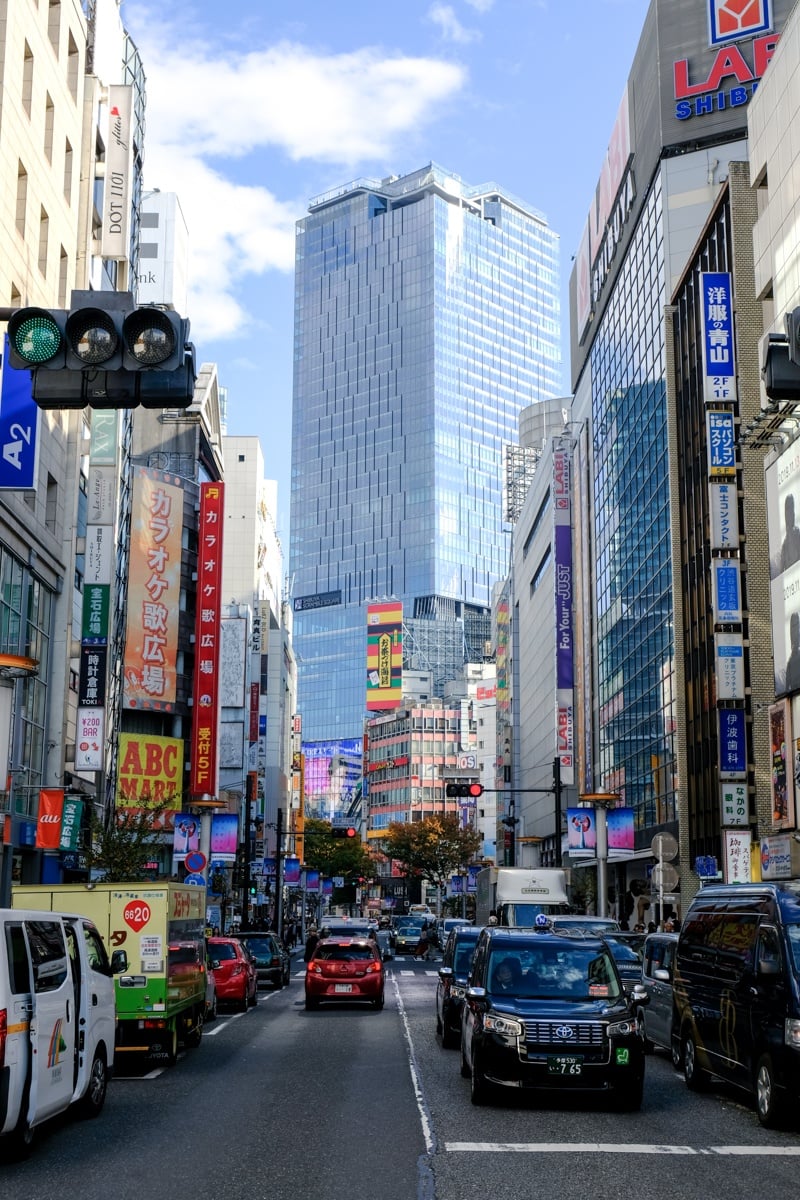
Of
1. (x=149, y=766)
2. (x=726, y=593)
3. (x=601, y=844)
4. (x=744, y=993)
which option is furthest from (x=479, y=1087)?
(x=149, y=766)

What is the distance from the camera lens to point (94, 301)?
9688mm

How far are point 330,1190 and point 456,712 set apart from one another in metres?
170

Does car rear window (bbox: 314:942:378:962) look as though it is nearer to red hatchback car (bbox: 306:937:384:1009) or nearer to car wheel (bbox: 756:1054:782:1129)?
red hatchback car (bbox: 306:937:384:1009)

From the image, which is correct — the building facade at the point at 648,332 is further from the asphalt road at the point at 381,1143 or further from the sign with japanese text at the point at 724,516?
the asphalt road at the point at 381,1143

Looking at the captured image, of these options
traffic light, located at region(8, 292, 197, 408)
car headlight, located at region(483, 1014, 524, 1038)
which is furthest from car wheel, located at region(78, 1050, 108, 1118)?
traffic light, located at region(8, 292, 197, 408)

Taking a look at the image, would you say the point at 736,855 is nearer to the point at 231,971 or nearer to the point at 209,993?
the point at 231,971

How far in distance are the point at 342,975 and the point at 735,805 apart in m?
24.9

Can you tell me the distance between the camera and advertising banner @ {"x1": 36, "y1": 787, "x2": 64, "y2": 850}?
37.4 m

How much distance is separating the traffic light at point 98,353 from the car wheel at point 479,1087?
27.2ft

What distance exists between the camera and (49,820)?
123ft

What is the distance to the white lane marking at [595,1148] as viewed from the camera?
39.6ft

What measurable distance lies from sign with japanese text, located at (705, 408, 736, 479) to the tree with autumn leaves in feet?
209

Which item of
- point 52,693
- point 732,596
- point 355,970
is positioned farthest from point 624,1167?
point 732,596

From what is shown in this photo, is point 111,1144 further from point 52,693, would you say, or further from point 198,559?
point 198,559
